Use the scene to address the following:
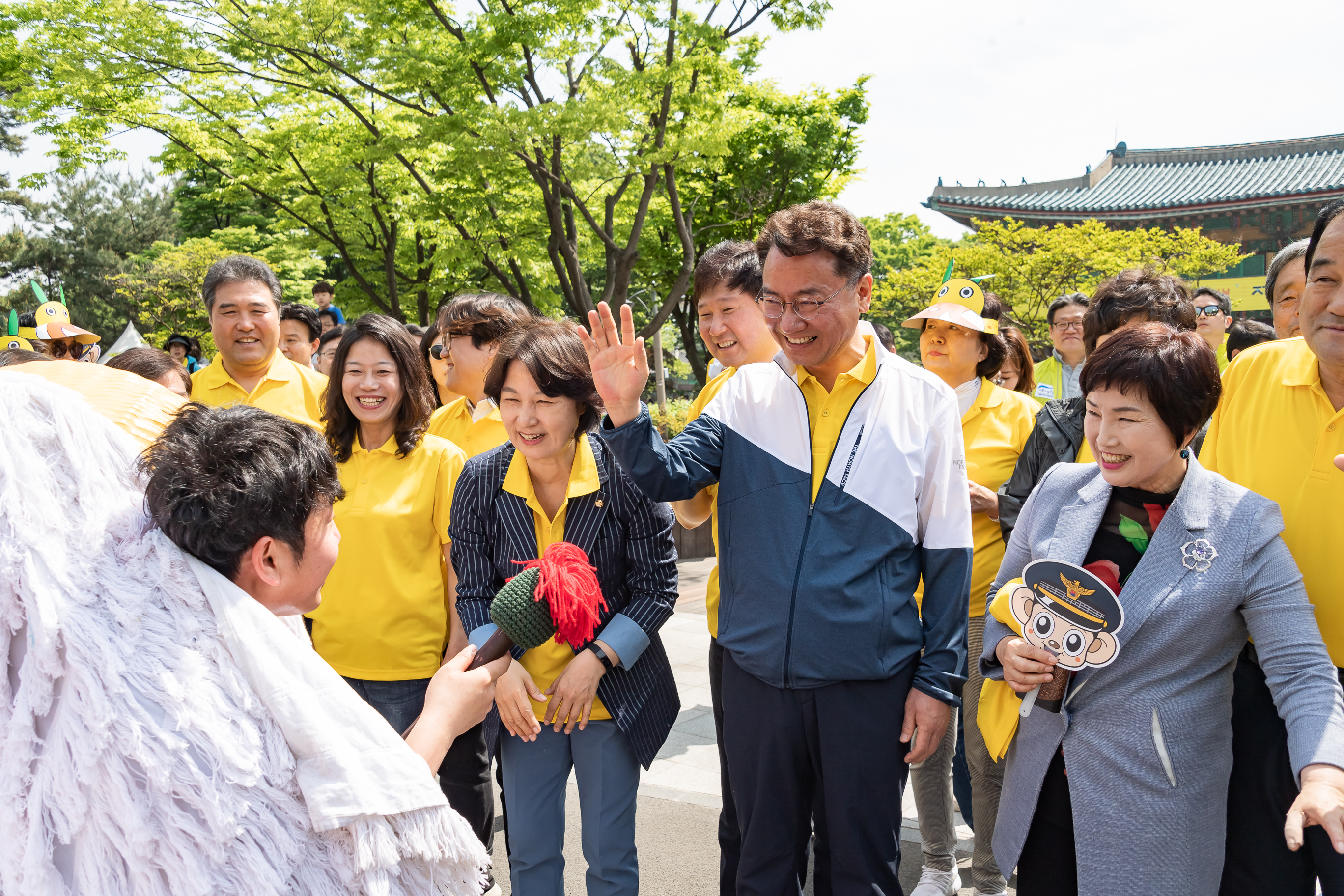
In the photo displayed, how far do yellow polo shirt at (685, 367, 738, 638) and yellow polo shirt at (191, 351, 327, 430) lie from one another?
67.9 inches

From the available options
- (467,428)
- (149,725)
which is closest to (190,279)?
(467,428)

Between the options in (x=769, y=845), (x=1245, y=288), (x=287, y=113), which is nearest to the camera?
(x=769, y=845)

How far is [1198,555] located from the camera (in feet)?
6.36

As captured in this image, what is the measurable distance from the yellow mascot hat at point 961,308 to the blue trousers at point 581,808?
6.41 ft

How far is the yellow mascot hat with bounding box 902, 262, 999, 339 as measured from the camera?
11.2 feet

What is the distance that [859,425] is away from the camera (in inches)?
90.3

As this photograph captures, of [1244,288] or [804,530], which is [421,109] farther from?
[1244,288]

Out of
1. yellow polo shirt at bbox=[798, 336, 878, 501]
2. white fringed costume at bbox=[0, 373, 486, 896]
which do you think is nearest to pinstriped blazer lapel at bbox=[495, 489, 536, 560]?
yellow polo shirt at bbox=[798, 336, 878, 501]

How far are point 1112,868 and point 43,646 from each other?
2049 mm

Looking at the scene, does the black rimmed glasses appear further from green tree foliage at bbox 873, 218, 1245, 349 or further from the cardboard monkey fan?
green tree foliage at bbox 873, 218, 1245, 349

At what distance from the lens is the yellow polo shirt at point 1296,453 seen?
79.0 inches

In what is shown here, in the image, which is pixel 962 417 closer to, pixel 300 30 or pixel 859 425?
pixel 859 425

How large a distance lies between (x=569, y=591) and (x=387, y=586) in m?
0.96

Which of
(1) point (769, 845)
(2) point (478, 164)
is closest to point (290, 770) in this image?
(1) point (769, 845)
